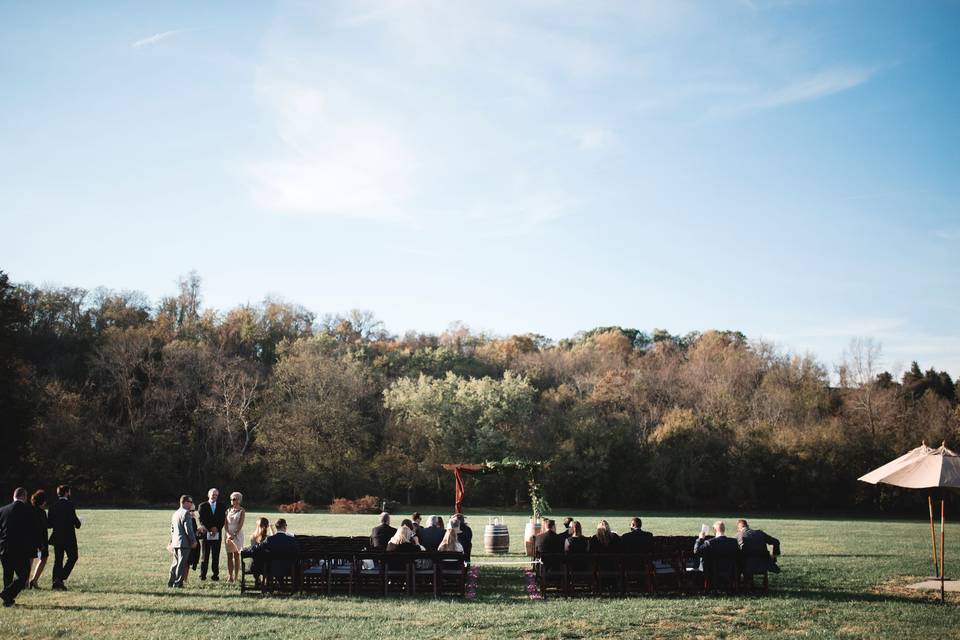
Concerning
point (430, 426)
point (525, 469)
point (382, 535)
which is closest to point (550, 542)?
point (382, 535)

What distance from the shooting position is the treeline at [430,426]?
55.9 meters

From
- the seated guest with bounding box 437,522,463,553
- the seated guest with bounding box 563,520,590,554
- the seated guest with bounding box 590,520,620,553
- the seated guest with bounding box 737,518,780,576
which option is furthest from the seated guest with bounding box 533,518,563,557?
the seated guest with bounding box 737,518,780,576

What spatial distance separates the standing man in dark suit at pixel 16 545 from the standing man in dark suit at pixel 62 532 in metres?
1.54

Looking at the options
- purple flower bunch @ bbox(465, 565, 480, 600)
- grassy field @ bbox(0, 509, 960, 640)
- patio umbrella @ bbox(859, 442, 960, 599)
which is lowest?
purple flower bunch @ bbox(465, 565, 480, 600)

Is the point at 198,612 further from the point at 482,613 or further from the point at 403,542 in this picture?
the point at 482,613

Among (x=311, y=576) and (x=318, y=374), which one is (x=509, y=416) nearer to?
(x=318, y=374)

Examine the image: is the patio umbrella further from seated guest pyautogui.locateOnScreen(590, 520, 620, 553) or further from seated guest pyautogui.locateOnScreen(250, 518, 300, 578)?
seated guest pyautogui.locateOnScreen(250, 518, 300, 578)

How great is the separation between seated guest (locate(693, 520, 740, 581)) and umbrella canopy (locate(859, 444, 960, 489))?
2.80 m

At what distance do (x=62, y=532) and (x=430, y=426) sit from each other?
1838 inches

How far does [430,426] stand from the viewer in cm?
6041

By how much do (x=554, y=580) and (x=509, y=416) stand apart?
48.9 meters

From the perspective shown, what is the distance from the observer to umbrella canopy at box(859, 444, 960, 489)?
45.3ft

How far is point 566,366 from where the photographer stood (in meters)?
77.3

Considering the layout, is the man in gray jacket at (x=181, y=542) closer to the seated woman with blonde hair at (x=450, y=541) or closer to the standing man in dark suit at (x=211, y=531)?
the standing man in dark suit at (x=211, y=531)
